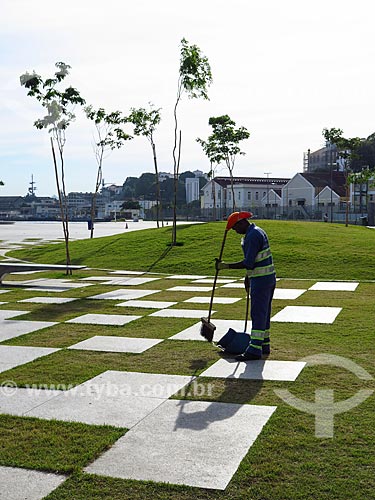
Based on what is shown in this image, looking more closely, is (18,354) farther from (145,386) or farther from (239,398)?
(239,398)

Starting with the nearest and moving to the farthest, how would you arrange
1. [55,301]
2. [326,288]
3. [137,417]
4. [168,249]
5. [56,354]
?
[137,417] → [56,354] → [55,301] → [326,288] → [168,249]

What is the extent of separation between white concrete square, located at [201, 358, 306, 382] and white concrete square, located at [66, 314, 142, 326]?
2.85m

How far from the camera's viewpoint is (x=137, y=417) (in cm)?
500

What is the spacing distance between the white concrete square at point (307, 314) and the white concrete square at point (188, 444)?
439 centimetres

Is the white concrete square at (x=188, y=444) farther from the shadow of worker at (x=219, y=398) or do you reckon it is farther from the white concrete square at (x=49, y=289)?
the white concrete square at (x=49, y=289)

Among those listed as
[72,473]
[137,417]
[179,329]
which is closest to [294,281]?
Answer: [179,329]

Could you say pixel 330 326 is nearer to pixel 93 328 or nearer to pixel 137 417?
pixel 93 328

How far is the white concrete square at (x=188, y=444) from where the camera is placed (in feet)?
12.9

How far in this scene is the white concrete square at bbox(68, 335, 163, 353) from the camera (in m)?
7.53

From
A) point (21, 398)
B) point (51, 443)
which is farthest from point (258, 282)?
point (51, 443)

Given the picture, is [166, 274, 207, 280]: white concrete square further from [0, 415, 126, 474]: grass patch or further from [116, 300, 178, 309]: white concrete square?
[0, 415, 126, 474]: grass patch

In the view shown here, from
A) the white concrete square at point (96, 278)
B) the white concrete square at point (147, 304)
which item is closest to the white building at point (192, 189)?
the white concrete square at point (96, 278)

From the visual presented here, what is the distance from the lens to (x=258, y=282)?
7012mm

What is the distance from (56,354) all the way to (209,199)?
102496 millimetres
